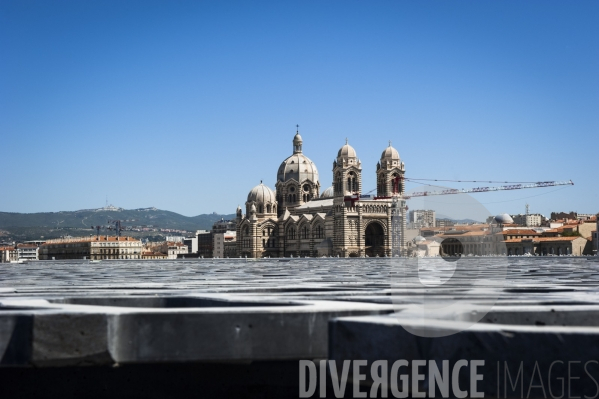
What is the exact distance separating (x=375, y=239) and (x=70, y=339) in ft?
263

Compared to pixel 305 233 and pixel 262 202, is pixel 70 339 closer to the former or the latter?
pixel 305 233

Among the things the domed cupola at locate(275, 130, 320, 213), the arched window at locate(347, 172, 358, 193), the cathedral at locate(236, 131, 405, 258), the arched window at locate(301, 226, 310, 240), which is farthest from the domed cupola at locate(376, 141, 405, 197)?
the domed cupola at locate(275, 130, 320, 213)

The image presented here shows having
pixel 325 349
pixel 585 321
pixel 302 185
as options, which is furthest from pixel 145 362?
pixel 302 185

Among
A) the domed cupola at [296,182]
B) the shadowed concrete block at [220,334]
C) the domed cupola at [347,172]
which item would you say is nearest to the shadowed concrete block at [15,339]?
the shadowed concrete block at [220,334]

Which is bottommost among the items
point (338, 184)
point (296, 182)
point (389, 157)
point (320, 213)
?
point (320, 213)

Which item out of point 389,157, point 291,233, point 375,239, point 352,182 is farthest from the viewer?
point 291,233

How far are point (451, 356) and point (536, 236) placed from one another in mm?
86430

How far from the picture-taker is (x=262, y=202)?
94.2 metres

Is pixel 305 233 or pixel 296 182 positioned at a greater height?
pixel 296 182

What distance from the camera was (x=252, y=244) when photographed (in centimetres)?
9094

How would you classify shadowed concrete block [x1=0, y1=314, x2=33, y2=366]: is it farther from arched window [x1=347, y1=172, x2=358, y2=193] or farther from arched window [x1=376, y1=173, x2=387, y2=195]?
arched window [x1=376, y1=173, x2=387, y2=195]

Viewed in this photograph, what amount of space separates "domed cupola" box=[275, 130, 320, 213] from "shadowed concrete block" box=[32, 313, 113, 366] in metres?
89.4

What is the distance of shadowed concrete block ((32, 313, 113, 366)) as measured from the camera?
550 centimetres

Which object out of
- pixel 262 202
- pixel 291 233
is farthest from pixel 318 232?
pixel 262 202
